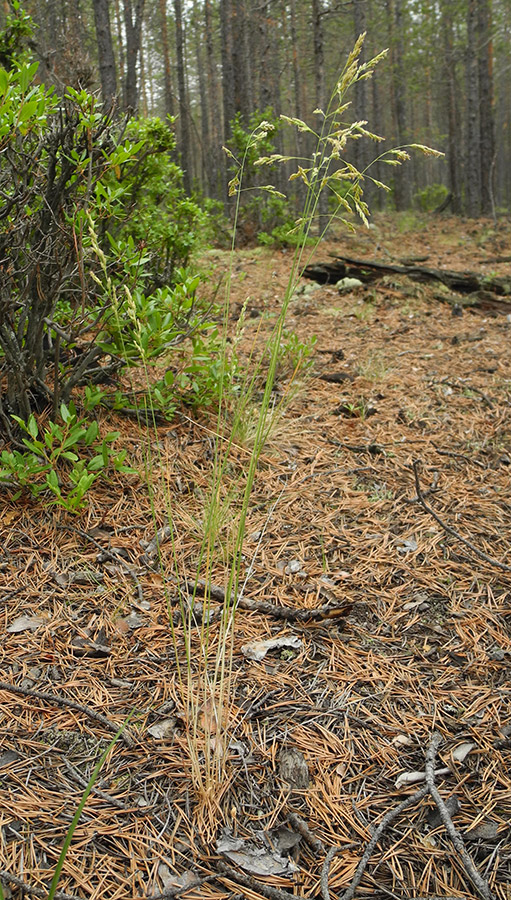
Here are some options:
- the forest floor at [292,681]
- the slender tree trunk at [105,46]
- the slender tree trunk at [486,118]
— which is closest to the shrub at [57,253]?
the forest floor at [292,681]

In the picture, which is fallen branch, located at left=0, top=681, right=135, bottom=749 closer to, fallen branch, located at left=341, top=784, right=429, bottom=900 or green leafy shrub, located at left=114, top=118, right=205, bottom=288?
fallen branch, located at left=341, top=784, right=429, bottom=900

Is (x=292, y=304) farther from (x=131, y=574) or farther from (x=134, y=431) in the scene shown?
(x=131, y=574)

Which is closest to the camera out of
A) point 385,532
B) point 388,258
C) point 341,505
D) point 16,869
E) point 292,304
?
point 16,869

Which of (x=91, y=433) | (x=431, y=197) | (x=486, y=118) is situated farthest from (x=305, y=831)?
(x=431, y=197)

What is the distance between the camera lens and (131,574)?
214 centimetres

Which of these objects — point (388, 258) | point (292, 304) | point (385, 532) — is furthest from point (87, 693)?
point (388, 258)

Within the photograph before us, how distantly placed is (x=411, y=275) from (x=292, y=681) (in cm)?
581

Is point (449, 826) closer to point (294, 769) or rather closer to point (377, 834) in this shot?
point (377, 834)

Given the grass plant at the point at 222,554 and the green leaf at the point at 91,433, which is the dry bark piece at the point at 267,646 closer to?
the grass plant at the point at 222,554

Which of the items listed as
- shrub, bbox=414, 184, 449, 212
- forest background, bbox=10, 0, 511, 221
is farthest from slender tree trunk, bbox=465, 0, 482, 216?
shrub, bbox=414, 184, 449, 212

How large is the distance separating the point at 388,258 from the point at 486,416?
539 cm

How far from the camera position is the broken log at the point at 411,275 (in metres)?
6.30

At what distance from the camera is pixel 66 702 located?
63.8 inches

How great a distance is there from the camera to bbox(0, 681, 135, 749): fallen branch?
1.57 metres
